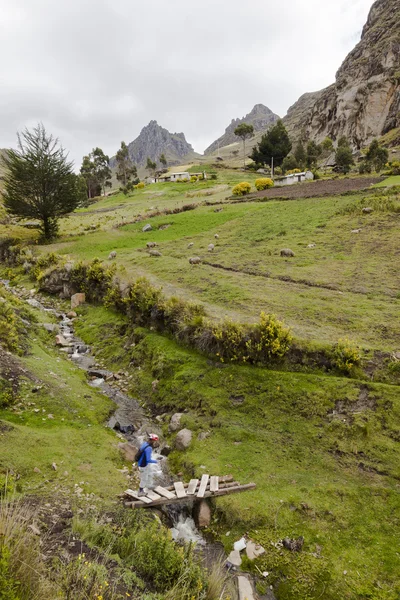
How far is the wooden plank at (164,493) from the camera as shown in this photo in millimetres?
10169

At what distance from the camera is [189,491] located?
10.3 m

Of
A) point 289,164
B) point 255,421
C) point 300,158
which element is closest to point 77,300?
point 255,421

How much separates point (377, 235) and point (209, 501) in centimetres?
2637

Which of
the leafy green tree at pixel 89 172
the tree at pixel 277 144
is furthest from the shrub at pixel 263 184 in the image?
the leafy green tree at pixel 89 172

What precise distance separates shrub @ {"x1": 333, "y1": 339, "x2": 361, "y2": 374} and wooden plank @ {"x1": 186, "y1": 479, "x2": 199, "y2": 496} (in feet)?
22.4

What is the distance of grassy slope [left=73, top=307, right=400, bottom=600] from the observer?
8.37 meters

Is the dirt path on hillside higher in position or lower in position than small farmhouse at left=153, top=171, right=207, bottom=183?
lower

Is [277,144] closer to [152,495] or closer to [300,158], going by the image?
[300,158]

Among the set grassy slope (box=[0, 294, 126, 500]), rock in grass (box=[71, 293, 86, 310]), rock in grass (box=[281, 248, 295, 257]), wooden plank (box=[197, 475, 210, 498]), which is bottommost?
wooden plank (box=[197, 475, 210, 498])

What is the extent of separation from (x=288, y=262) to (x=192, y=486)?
66.5ft

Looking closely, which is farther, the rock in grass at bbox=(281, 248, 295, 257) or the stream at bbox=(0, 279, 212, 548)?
the rock in grass at bbox=(281, 248, 295, 257)

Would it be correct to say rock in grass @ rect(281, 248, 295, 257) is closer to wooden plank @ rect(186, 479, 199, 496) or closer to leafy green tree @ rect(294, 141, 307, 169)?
wooden plank @ rect(186, 479, 199, 496)

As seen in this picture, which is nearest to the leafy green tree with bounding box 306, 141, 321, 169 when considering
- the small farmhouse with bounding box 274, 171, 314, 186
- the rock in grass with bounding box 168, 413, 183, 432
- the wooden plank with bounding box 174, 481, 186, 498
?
the small farmhouse with bounding box 274, 171, 314, 186

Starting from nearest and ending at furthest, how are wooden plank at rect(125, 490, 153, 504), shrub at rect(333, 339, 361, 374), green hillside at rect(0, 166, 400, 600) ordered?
green hillside at rect(0, 166, 400, 600)
wooden plank at rect(125, 490, 153, 504)
shrub at rect(333, 339, 361, 374)
